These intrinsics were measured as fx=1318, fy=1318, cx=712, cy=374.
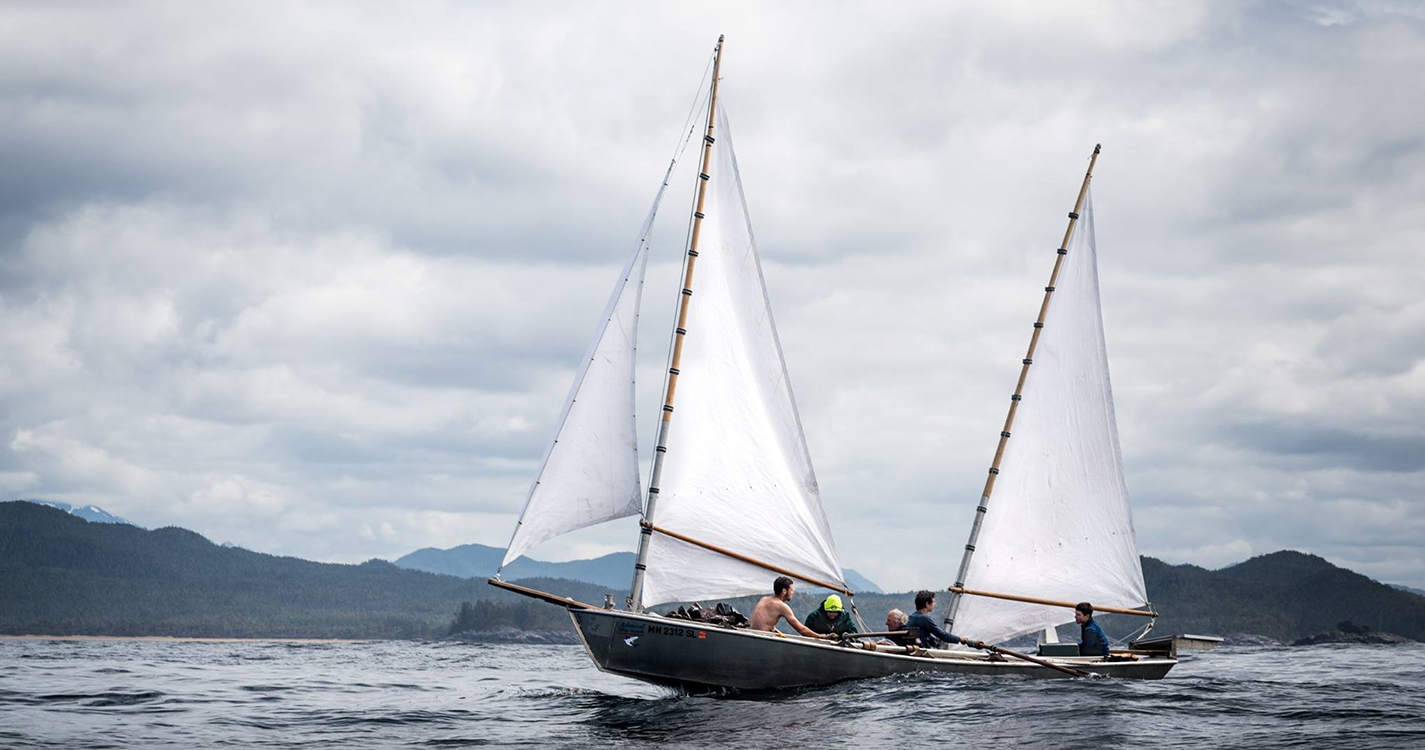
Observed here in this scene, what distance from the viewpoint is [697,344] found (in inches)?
1276

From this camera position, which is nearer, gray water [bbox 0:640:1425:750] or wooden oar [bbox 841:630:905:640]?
gray water [bbox 0:640:1425:750]

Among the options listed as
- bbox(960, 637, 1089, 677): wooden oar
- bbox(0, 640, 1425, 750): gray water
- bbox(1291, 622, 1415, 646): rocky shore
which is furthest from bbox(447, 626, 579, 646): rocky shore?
bbox(960, 637, 1089, 677): wooden oar

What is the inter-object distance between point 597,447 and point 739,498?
368 centimetres

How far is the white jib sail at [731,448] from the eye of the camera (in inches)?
1233

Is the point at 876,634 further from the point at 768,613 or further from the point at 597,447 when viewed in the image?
the point at 597,447

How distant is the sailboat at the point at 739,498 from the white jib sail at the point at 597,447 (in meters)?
0.03

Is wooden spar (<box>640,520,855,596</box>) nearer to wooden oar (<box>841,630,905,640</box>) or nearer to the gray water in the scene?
wooden oar (<box>841,630,905,640</box>)

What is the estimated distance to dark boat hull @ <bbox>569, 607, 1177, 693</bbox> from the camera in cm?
2886

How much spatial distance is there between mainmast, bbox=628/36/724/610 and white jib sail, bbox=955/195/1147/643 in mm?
9066

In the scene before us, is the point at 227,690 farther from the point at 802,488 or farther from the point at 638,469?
the point at 802,488

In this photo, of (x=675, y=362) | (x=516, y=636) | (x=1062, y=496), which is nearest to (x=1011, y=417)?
(x=1062, y=496)

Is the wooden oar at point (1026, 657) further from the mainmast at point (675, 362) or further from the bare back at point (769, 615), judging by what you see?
the mainmast at point (675, 362)

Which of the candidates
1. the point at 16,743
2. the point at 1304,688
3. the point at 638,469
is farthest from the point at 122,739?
the point at 1304,688

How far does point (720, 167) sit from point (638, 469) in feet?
26.3
